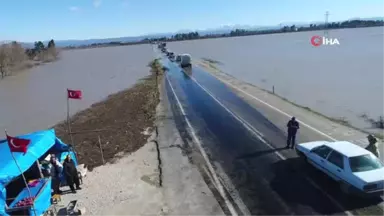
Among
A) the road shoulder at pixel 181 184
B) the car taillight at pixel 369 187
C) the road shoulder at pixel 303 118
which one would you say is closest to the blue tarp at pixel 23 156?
the road shoulder at pixel 181 184

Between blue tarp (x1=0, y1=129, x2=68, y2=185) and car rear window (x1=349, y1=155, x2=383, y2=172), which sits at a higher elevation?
blue tarp (x1=0, y1=129, x2=68, y2=185)

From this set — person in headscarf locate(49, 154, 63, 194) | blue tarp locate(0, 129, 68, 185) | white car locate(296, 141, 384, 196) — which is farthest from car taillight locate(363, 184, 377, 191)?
blue tarp locate(0, 129, 68, 185)

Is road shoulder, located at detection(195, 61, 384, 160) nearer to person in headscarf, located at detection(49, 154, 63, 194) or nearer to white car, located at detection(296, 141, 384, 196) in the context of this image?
white car, located at detection(296, 141, 384, 196)

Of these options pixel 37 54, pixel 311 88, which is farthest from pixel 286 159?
pixel 37 54

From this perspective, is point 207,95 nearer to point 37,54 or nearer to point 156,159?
point 156,159

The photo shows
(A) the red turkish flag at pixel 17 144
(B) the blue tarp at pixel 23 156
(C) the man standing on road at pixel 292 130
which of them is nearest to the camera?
(A) the red turkish flag at pixel 17 144

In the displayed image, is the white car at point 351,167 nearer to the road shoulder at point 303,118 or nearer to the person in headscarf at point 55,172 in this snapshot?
the road shoulder at point 303,118

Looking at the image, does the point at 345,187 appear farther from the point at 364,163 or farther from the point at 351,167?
the point at 364,163
